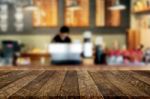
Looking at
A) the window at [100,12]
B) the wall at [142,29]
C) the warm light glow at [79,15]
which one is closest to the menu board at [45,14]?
the warm light glow at [79,15]

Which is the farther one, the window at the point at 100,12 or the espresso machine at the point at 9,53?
the window at the point at 100,12

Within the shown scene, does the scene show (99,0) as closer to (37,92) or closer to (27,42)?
(27,42)

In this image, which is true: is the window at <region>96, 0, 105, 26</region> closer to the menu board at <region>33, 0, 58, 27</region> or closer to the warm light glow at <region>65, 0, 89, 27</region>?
the warm light glow at <region>65, 0, 89, 27</region>

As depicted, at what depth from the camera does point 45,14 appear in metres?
7.04

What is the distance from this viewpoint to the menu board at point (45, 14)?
23.0 ft

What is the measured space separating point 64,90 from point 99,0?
20.0ft

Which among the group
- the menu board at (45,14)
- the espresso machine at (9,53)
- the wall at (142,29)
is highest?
the menu board at (45,14)

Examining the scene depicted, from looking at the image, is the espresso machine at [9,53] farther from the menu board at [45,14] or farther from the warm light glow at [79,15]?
the warm light glow at [79,15]

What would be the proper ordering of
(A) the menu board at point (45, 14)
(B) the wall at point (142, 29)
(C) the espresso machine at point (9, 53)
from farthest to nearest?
1. (A) the menu board at point (45, 14)
2. (B) the wall at point (142, 29)
3. (C) the espresso machine at point (9, 53)

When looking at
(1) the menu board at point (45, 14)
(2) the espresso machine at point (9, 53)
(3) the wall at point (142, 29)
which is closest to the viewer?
(2) the espresso machine at point (9, 53)

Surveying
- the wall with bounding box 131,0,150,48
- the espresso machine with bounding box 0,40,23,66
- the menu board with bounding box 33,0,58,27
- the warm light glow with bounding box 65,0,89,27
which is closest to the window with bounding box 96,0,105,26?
the warm light glow with bounding box 65,0,89,27

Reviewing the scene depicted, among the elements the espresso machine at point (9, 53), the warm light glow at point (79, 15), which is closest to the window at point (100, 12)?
the warm light glow at point (79, 15)

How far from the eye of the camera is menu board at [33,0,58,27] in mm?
7008

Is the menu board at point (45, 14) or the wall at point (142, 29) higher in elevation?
the menu board at point (45, 14)
